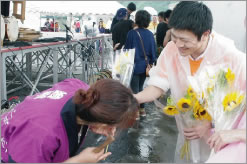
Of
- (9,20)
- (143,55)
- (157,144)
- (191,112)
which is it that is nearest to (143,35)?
(143,55)

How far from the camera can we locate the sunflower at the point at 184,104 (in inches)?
53.3

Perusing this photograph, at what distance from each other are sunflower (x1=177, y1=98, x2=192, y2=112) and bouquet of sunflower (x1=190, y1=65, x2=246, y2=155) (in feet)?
0.30

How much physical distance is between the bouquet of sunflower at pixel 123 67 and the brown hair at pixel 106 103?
A: 0.52 meters

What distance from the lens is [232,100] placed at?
1.18m

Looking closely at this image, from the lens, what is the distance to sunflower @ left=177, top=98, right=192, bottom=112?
1.35m

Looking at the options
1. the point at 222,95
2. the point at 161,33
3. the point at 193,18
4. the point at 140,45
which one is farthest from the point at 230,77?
the point at 161,33

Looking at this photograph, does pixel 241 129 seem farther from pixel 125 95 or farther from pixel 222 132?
pixel 125 95

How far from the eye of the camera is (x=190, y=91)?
1344 millimetres

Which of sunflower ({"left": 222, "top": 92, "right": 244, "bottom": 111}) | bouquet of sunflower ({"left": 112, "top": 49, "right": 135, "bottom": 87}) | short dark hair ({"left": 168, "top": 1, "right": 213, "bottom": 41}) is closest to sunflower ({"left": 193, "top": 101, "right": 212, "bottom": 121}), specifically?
sunflower ({"left": 222, "top": 92, "right": 244, "bottom": 111})

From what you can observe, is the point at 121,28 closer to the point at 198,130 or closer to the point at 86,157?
the point at 198,130

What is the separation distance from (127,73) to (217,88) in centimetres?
67

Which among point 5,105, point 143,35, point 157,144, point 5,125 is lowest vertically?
point 157,144

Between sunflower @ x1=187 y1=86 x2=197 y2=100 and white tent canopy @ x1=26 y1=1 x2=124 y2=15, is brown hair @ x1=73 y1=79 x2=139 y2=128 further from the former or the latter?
white tent canopy @ x1=26 y1=1 x2=124 y2=15

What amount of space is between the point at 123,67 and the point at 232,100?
771 mm
